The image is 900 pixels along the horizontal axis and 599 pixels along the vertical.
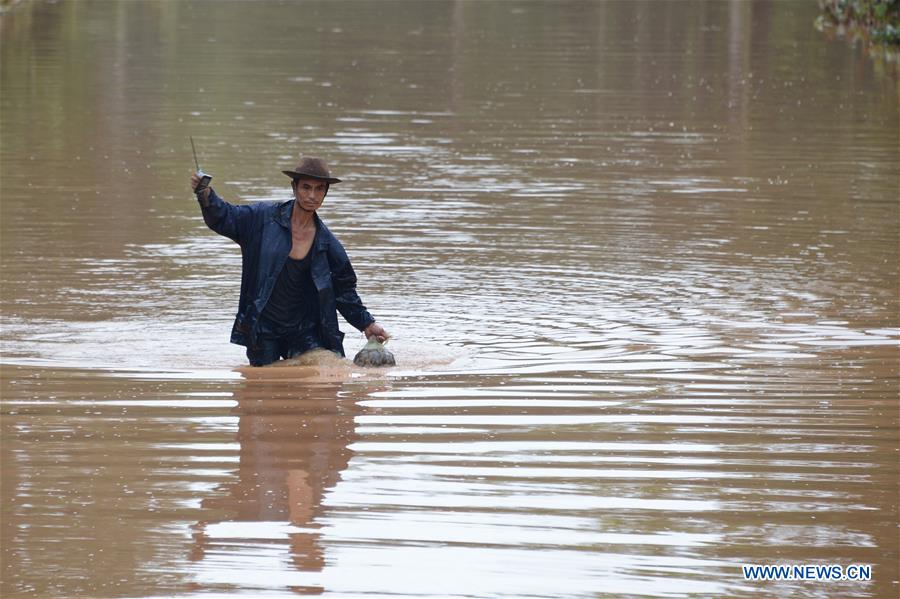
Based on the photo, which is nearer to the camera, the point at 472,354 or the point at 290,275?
the point at 290,275

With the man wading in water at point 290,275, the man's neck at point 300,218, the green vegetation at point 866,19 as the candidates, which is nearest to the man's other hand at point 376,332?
the man wading in water at point 290,275

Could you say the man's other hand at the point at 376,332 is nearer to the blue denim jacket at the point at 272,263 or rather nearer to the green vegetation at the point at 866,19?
the blue denim jacket at the point at 272,263

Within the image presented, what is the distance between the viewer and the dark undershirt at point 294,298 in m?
9.02

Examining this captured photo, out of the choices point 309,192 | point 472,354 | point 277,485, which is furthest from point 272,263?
point 277,485

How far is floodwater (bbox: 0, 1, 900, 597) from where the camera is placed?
241 inches

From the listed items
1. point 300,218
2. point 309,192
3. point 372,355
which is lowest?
point 372,355

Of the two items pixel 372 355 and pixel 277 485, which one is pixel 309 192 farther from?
pixel 277 485

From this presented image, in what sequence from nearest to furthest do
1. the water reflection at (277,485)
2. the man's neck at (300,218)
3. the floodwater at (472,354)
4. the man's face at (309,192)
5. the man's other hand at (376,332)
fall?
1. the water reflection at (277,485)
2. the floodwater at (472,354)
3. the man's face at (309,192)
4. the man's neck at (300,218)
5. the man's other hand at (376,332)

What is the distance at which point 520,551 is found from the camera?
238 inches

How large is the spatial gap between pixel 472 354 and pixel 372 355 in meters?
0.80

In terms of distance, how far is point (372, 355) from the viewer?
9094mm

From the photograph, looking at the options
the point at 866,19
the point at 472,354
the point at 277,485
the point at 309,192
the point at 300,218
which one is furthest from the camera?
the point at 866,19

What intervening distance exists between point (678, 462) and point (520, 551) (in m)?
1.38

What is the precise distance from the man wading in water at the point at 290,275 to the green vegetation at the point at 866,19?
23734 millimetres
